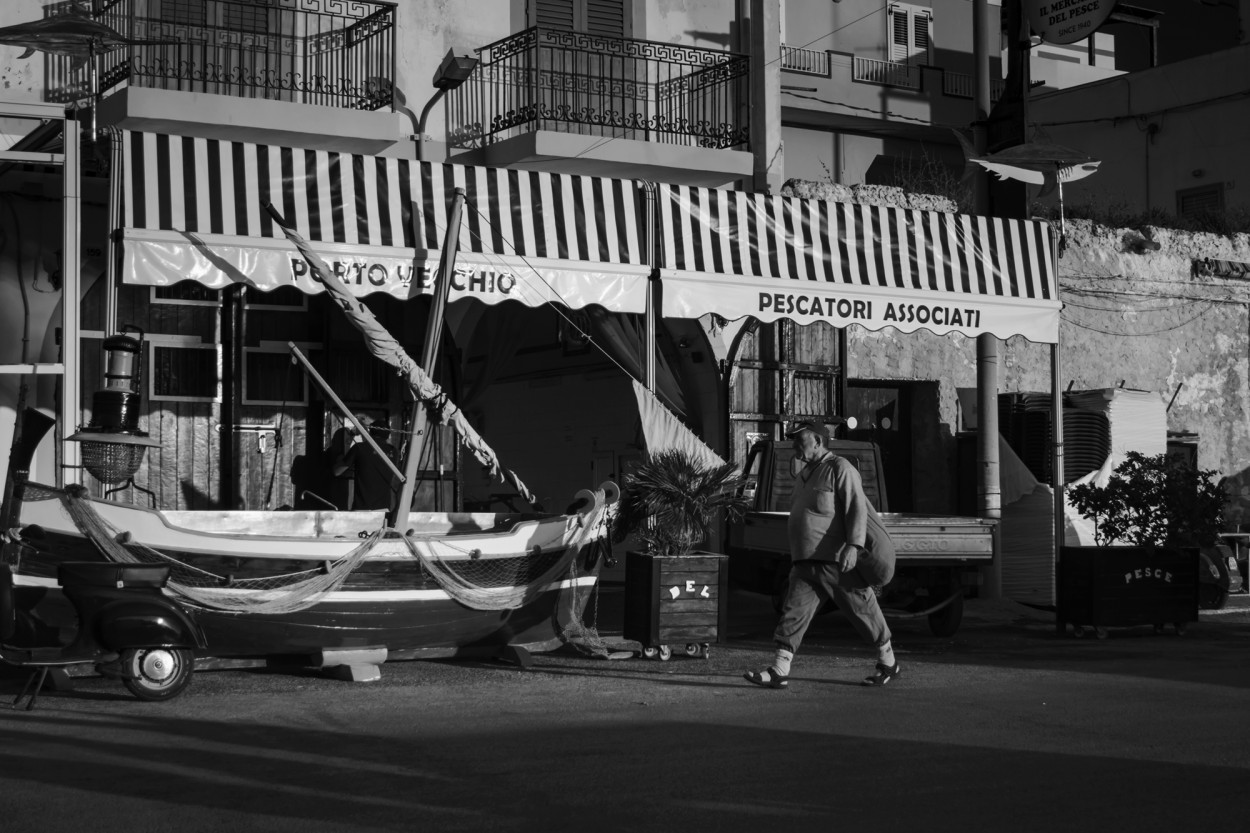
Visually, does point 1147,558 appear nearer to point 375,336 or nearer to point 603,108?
point 375,336

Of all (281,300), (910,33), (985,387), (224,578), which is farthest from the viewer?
(910,33)

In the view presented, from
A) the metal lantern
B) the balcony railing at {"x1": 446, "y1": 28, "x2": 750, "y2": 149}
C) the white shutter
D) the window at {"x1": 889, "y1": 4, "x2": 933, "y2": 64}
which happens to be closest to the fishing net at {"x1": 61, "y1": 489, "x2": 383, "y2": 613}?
the metal lantern

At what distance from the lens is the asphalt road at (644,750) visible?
6191 millimetres

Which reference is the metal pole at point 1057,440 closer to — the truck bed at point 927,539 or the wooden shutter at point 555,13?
the truck bed at point 927,539

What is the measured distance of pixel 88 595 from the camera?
29.8 ft

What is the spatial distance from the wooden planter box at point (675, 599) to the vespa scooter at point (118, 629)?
11.7 ft

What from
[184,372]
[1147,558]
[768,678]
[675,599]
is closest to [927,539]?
[1147,558]

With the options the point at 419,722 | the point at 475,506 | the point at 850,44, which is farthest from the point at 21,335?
the point at 850,44

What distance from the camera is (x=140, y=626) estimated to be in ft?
29.7

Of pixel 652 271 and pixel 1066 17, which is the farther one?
pixel 1066 17

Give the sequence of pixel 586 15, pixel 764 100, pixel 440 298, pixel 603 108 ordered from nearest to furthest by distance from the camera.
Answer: pixel 440 298
pixel 764 100
pixel 603 108
pixel 586 15

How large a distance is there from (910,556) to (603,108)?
8305 mm

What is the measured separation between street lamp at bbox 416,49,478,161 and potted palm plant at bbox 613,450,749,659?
6.14 m

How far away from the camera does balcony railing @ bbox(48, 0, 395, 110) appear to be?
16594 mm
